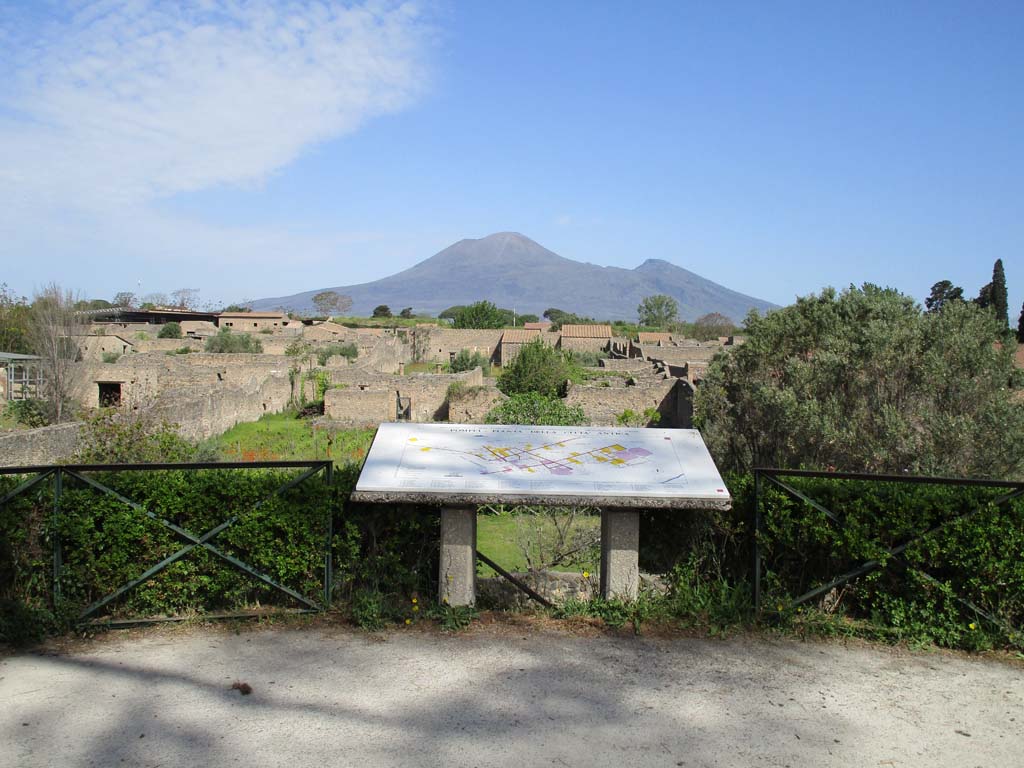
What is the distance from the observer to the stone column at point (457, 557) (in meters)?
5.85

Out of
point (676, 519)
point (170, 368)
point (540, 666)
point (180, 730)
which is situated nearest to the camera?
point (180, 730)

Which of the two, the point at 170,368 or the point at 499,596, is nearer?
the point at 499,596

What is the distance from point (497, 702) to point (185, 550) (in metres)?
2.57

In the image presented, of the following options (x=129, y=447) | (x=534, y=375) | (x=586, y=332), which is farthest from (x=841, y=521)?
(x=586, y=332)

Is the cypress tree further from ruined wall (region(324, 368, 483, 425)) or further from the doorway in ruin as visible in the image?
the doorway in ruin

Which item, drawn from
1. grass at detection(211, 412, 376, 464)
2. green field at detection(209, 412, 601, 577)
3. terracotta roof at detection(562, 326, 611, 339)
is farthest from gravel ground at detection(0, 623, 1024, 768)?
terracotta roof at detection(562, 326, 611, 339)

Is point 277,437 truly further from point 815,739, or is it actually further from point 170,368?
point 815,739

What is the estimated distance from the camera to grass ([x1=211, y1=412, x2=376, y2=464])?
20078mm

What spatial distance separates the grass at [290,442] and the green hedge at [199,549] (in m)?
12.2

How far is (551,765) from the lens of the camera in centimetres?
398

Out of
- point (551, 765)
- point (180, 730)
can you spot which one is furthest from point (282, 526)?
point (551, 765)

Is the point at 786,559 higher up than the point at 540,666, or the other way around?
the point at 786,559

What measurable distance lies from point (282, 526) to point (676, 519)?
9.73 ft

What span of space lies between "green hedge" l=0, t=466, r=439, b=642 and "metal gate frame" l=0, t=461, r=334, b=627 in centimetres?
4
